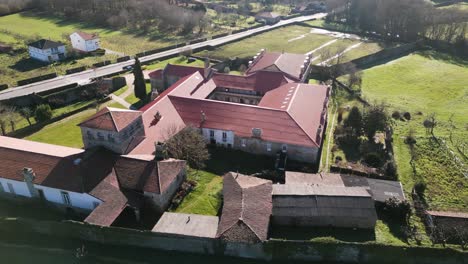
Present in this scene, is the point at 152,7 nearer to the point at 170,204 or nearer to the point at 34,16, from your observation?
the point at 34,16

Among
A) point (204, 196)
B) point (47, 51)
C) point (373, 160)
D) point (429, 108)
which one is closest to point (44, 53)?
point (47, 51)

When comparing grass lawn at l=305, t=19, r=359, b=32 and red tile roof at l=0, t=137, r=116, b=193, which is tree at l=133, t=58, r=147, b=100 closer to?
red tile roof at l=0, t=137, r=116, b=193

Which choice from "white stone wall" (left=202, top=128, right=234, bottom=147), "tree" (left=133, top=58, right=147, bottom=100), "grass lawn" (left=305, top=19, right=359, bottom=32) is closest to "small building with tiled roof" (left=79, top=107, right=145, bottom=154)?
"white stone wall" (left=202, top=128, right=234, bottom=147)

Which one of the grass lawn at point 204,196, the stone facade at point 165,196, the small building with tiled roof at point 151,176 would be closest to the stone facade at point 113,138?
the small building with tiled roof at point 151,176

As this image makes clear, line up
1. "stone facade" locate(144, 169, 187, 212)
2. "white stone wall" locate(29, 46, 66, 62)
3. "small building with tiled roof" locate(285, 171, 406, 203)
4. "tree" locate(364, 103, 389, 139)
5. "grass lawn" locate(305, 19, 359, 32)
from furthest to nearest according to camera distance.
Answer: "grass lawn" locate(305, 19, 359, 32) < "white stone wall" locate(29, 46, 66, 62) < "tree" locate(364, 103, 389, 139) < "small building with tiled roof" locate(285, 171, 406, 203) < "stone facade" locate(144, 169, 187, 212)

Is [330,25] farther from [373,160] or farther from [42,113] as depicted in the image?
[42,113]

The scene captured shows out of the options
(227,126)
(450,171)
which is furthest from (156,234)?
(450,171)
